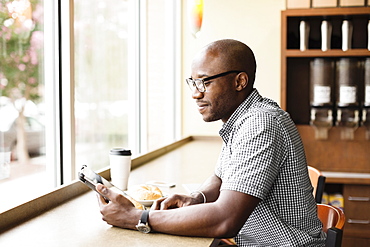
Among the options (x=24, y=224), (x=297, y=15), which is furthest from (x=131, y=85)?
(x=24, y=224)

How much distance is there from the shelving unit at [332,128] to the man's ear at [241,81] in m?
2.13

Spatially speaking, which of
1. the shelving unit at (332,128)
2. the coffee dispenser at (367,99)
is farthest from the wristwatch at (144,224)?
the coffee dispenser at (367,99)

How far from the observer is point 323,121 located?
3.75 m

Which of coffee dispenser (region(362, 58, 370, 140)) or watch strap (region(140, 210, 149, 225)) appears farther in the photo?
coffee dispenser (region(362, 58, 370, 140))

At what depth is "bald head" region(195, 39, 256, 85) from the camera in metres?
1.64

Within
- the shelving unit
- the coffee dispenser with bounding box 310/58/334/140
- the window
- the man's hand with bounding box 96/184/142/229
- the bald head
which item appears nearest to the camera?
the man's hand with bounding box 96/184/142/229

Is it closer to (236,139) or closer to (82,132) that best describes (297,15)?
(82,132)

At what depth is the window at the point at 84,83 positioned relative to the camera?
1925mm

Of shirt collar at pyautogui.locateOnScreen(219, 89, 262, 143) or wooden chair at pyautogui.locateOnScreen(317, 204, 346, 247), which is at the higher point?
shirt collar at pyautogui.locateOnScreen(219, 89, 262, 143)

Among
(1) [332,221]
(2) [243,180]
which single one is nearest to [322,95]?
(1) [332,221]

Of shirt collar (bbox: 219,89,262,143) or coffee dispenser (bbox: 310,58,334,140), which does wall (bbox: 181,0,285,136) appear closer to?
coffee dispenser (bbox: 310,58,334,140)

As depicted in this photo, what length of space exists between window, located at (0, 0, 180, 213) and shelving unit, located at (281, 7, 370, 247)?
1016 mm

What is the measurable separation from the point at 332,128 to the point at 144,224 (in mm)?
2656

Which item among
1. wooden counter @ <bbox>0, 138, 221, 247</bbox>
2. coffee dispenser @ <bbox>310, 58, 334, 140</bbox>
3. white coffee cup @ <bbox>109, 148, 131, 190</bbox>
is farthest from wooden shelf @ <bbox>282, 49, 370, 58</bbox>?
white coffee cup @ <bbox>109, 148, 131, 190</bbox>
